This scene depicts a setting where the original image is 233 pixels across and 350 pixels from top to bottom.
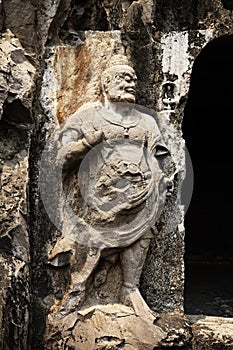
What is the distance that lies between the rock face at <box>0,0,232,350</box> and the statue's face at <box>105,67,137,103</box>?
0.21m

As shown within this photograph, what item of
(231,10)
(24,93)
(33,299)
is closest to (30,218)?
(33,299)

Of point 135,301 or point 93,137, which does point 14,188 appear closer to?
point 93,137

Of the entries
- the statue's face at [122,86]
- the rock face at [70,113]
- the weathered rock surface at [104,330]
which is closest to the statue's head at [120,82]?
the statue's face at [122,86]

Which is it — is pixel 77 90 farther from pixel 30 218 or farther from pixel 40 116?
pixel 30 218

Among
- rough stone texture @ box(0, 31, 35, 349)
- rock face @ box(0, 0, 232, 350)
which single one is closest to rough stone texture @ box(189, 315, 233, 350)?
rock face @ box(0, 0, 232, 350)

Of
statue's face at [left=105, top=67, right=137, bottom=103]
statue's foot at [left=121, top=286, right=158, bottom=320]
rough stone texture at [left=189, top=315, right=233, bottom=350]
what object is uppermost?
statue's face at [left=105, top=67, right=137, bottom=103]

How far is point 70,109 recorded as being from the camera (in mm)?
4906

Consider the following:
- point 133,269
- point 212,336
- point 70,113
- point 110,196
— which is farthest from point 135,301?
point 70,113

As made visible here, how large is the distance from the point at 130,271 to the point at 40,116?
46.1 inches

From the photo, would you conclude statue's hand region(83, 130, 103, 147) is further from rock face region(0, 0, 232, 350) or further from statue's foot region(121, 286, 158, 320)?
statue's foot region(121, 286, 158, 320)

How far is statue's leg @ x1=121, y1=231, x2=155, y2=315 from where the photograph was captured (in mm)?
4672

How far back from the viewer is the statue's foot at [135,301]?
15.2ft

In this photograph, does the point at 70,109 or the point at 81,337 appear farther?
the point at 70,109

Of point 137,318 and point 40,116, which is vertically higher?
point 40,116
